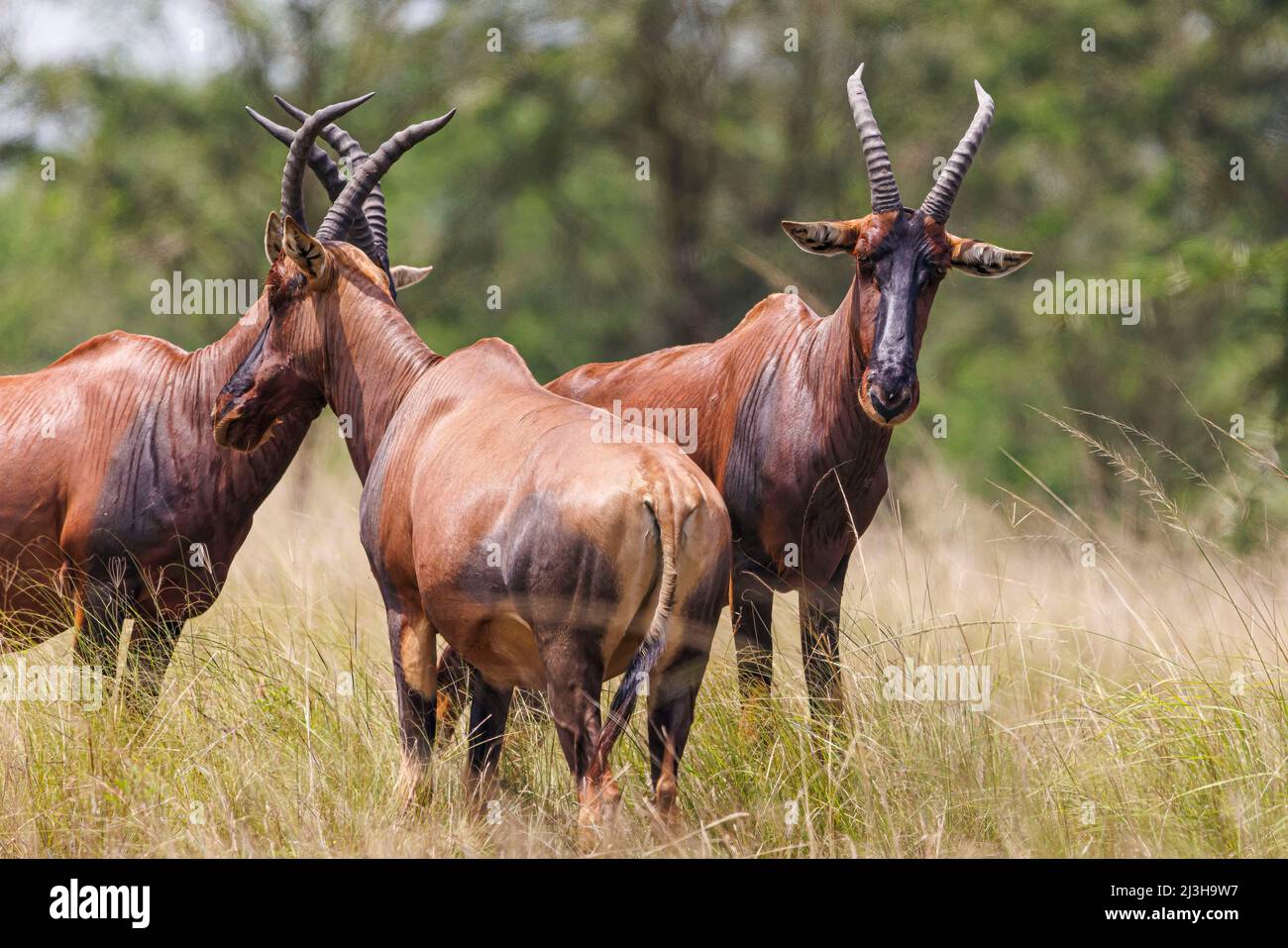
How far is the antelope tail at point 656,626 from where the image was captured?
4.75 metres

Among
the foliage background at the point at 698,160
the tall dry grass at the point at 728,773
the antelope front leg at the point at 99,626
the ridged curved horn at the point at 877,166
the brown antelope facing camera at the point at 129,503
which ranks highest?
the foliage background at the point at 698,160

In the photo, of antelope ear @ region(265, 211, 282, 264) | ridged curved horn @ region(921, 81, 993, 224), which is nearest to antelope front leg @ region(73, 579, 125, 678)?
antelope ear @ region(265, 211, 282, 264)

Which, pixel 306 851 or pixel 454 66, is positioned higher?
pixel 454 66

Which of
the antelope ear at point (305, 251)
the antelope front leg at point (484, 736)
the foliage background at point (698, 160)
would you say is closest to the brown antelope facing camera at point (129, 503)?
the antelope ear at point (305, 251)

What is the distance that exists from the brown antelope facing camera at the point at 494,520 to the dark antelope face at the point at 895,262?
141cm

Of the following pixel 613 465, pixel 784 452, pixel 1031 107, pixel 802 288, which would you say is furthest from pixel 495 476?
pixel 1031 107

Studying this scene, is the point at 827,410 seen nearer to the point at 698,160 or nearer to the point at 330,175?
the point at 330,175

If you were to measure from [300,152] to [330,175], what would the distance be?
1.82ft

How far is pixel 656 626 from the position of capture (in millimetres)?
4789

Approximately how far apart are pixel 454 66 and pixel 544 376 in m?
3.83

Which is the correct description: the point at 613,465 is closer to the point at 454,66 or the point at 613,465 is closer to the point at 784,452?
the point at 784,452

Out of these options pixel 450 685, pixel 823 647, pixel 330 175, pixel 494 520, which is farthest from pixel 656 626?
pixel 330 175

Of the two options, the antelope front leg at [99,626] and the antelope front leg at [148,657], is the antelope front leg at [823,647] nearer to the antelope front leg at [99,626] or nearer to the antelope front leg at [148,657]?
the antelope front leg at [148,657]

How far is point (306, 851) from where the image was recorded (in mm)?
5418
